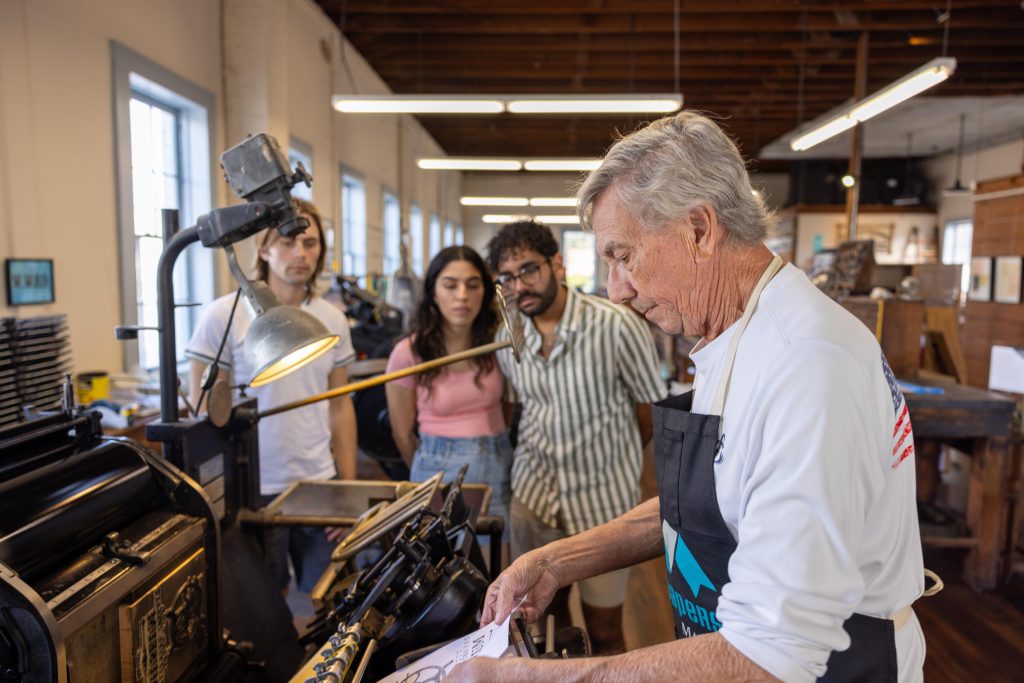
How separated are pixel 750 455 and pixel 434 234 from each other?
12.6 metres

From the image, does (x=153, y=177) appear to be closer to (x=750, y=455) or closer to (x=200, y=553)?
(x=200, y=553)

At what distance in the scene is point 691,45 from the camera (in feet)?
22.0

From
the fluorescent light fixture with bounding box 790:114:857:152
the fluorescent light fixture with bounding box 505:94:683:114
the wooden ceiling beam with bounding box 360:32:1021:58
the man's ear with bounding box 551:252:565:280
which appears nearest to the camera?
the man's ear with bounding box 551:252:565:280

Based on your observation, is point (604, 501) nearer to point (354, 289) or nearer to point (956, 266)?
point (354, 289)

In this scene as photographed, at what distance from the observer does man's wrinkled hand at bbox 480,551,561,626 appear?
1.12 meters

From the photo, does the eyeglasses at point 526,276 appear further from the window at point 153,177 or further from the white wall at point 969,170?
the white wall at point 969,170

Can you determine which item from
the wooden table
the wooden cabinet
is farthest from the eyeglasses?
the wooden cabinet

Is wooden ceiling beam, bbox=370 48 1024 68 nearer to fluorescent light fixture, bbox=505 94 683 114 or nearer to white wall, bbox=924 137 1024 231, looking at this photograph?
fluorescent light fixture, bbox=505 94 683 114

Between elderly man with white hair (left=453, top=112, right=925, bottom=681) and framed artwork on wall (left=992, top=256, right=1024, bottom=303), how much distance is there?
783cm

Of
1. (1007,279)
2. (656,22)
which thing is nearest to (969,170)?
(1007,279)

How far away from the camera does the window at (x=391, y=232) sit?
9232 mm

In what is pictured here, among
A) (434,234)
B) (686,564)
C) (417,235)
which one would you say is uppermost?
(434,234)

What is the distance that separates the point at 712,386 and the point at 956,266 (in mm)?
5462

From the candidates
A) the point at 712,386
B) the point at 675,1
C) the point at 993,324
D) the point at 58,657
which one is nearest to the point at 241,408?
the point at 58,657
